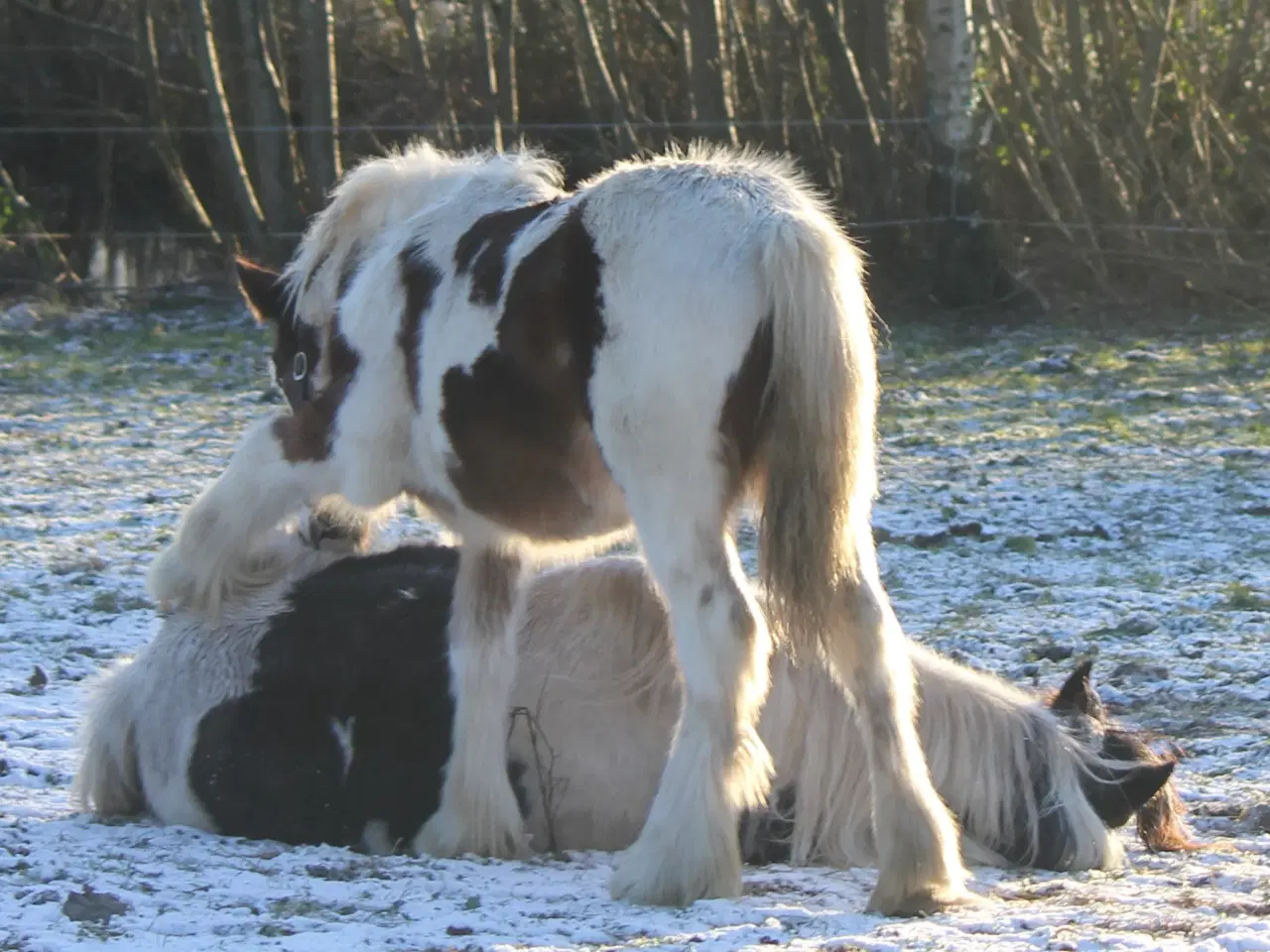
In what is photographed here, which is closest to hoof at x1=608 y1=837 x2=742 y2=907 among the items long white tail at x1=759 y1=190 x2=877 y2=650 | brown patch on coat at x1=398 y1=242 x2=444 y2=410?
long white tail at x1=759 y1=190 x2=877 y2=650

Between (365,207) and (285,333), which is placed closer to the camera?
(365,207)

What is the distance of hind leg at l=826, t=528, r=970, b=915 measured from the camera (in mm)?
3115

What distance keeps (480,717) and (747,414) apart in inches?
38.2

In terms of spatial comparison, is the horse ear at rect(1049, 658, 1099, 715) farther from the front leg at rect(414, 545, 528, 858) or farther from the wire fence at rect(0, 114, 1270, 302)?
the wire fence at rect(0, 114, 1270, 302)

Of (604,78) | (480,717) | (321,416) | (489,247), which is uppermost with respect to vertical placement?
(604,78)

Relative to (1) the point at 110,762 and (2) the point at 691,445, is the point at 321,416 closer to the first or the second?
(1) the point at 110,762

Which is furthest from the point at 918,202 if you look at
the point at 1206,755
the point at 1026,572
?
the point at 1206,755

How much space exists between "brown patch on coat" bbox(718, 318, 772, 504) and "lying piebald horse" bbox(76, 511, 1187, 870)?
21.6 inches

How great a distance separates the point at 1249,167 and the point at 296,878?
9.83 metres

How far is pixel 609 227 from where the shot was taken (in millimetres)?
3229

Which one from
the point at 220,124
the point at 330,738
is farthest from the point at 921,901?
the point at 220,124

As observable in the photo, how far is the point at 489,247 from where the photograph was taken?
11.5ft

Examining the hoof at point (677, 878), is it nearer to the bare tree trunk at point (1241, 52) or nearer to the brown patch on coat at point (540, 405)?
the brown patch on coat at point (540, 405)

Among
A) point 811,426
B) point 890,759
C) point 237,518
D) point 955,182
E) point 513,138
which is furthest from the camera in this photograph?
point 513,138
